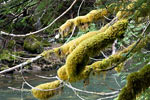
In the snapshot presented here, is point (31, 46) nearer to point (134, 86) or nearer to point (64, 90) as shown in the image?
point (64, 90)

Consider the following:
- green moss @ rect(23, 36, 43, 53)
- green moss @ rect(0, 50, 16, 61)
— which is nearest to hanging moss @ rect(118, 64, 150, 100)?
green moss @ rect(0, 50, 16, 61)

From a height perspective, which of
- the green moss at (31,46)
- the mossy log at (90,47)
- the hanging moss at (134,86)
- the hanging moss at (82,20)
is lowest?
the hanging moss at (134,86)

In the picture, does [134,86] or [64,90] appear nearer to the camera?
[134,86]

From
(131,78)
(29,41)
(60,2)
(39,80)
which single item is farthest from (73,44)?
(29,41)

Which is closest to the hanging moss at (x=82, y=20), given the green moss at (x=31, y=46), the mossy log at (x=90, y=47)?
the mossy log at (x=90, y=47)

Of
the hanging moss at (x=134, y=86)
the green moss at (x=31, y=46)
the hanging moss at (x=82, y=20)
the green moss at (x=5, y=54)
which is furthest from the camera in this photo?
the green moss at (x=31, y=46)

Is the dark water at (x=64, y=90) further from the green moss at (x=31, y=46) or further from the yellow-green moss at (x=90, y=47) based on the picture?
the yellow-green moss at (x=90, y=47)

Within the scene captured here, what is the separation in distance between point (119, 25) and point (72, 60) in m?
0.47

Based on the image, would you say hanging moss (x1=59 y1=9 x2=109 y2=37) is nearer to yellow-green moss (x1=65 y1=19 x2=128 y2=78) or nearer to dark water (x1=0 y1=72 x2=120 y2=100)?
yellow-green moss (x1=65 y1=19 x2=128 y2=78)

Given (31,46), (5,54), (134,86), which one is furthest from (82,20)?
(31,46)

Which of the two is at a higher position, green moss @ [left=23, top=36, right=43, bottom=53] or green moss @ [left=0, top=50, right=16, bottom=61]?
green moss @ [left=23, top=36, right=43, bottom=53]

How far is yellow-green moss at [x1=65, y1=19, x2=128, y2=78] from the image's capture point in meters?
2.09

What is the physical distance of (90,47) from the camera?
2.11 metres

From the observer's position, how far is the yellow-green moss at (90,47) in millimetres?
2092
